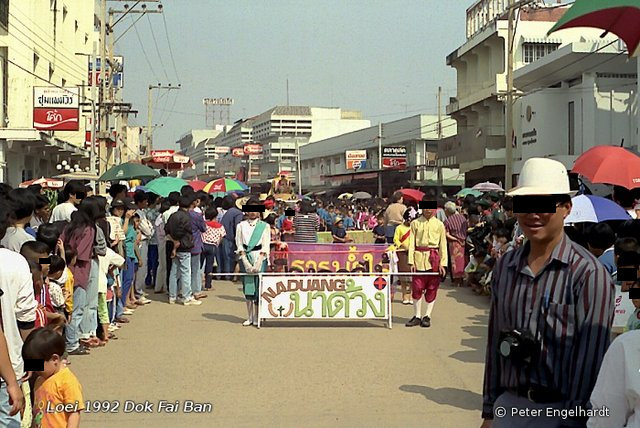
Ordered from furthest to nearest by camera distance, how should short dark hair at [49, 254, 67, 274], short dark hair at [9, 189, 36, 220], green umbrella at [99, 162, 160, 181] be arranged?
green umbrella at [99, 162, 160, 181] < short dark hair at [49, 254, 67, 274] < short dark hair at [9, 189, 36, 220]

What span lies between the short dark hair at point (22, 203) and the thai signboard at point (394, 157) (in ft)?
178

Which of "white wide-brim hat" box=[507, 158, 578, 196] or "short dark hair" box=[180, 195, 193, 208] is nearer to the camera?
"white wide-brim hat" box=[507, 158, 578, 196]

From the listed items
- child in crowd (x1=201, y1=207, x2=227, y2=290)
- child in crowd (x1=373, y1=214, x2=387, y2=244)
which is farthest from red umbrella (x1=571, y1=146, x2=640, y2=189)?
child in crowd (x1=201, y1=207, x2=227, y2=290)

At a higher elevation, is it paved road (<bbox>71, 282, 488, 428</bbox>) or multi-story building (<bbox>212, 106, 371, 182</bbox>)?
multi-story building (<bbox>212, 106, 371, 182</bbox>)

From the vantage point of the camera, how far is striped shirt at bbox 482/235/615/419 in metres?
3.47

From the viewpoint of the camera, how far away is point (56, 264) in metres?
7.61

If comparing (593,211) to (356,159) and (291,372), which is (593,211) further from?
(356,159)

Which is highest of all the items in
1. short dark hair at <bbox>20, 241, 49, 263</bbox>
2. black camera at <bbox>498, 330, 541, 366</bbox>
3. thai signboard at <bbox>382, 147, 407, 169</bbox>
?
thai signboard at <bbox>382, 147, 407, 169</bbox>

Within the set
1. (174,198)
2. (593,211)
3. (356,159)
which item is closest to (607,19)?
(593,211)

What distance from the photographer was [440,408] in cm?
740

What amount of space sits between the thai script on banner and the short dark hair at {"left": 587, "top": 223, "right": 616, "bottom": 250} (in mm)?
4213

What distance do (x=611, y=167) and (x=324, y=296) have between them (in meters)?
4.06

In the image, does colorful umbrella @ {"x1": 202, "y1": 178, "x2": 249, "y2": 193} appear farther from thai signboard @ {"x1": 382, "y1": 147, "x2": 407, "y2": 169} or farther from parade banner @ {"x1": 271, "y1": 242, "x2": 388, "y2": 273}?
thai signboard @ {"x1": 382, "y1": 147, "x2": 407, "y2": 169}

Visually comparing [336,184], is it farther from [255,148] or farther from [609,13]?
[609,13]
